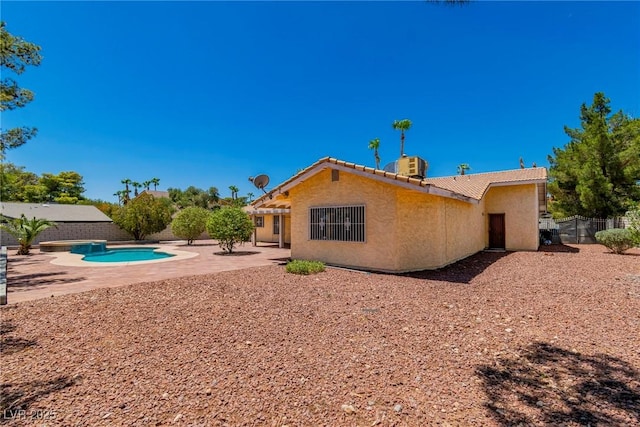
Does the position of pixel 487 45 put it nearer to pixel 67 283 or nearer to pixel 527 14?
pixel 527 14

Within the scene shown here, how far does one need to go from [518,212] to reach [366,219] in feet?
43.9

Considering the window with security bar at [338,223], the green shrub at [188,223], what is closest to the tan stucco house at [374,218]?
the window with security bar at [338,223]

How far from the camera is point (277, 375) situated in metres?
3.98

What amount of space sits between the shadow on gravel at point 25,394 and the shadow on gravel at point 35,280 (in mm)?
7065

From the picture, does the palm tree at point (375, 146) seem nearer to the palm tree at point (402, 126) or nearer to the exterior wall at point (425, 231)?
the palm tree at point (402, 126)

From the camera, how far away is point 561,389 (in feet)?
12.0

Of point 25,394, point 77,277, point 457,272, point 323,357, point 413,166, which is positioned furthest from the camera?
point 413,166

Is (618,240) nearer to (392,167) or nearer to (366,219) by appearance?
(392,167)

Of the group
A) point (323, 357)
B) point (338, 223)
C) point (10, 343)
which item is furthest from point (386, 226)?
point (10, 343)

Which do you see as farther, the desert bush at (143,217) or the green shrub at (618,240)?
the desert bush at (143,217)

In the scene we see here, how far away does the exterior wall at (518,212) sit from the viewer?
18.2 meters

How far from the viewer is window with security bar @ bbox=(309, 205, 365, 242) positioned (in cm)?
1145

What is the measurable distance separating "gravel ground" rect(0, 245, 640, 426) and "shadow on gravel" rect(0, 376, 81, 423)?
2 cm

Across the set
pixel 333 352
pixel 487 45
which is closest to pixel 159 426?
pixel 333 352
